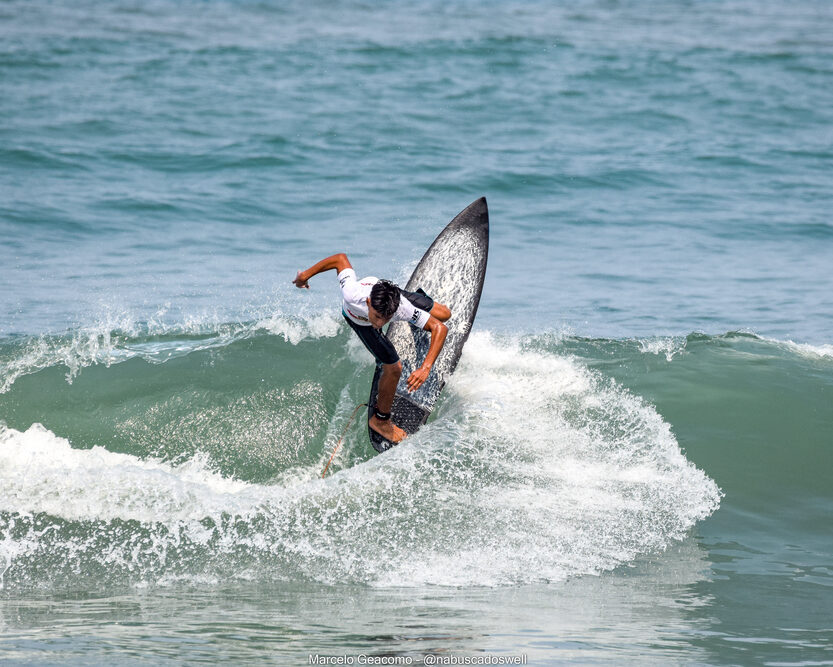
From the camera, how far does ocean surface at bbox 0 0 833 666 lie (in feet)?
16.4

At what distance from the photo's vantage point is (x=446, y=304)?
27.2 ft

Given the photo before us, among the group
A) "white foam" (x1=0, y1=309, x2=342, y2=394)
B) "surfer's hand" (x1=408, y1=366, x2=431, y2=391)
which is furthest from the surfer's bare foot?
"white foam" (x1=0, y1=309, x2=342, y2=394)

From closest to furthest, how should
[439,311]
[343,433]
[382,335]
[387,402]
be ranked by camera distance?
[439,311] < [382,335] < [387,402] < [343,433]

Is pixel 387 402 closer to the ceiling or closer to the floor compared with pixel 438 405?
closer to the ceiling

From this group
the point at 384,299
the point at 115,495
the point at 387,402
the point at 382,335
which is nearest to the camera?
the point at 115,495

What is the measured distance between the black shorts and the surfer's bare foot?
531 millimetres

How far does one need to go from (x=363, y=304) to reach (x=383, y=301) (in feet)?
1.19

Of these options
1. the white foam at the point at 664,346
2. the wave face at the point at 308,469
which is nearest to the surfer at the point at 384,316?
the wave face at the point at 308,469

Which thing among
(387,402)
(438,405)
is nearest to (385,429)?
Result: (387,402)

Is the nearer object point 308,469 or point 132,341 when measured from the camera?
point 308,469

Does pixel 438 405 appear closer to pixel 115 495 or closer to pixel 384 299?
pixel 384 299

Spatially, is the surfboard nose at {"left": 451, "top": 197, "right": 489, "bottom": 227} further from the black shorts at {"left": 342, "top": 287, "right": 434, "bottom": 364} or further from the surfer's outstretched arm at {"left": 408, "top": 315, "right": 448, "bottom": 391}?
the surfer's outstretched arm at {"left": 408, "top": 315, "right": 448, "bottom": 391}

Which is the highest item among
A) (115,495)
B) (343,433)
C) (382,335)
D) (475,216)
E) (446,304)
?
(475,216)

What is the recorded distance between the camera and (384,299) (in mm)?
6344
